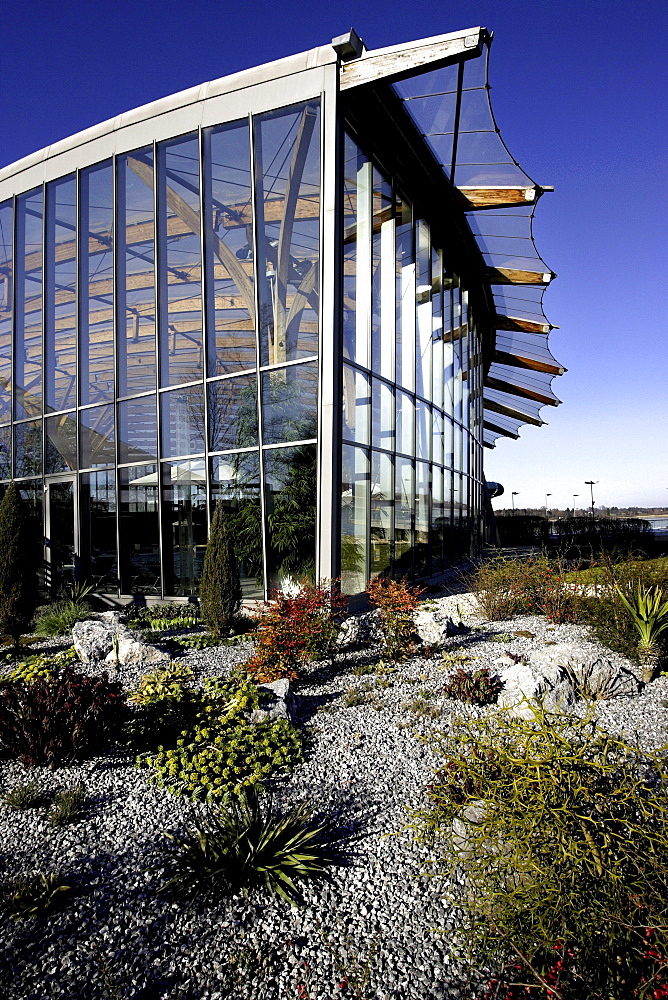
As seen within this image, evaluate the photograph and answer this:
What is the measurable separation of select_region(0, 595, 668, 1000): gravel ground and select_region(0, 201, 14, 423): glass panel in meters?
12.7

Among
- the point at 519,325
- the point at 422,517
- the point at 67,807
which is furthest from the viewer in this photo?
the point at 519,325

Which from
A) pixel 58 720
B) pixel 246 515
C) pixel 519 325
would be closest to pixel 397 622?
pixel 246 515

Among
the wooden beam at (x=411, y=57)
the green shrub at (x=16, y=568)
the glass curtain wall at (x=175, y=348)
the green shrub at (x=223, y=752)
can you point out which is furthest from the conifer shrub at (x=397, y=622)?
the wooden beam at (x=411, y=57)

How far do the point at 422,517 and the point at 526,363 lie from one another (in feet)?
43.9

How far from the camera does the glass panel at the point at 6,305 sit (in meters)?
14.6

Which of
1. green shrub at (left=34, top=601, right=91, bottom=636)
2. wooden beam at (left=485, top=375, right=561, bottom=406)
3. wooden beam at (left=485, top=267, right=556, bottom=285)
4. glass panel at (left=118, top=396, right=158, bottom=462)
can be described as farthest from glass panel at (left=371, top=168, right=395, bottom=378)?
wooden beam at (left=485, top=375, right=561, bottom=406)

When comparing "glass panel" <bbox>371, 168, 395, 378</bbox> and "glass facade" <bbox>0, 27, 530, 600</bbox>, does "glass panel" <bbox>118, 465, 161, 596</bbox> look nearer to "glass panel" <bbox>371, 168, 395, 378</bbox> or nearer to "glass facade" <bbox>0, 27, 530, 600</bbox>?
"glass facade" <bbox>0, 27, 530, 600</bbox>

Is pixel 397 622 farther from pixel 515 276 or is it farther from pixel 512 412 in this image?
pixel 512 412

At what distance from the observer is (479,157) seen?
1196 cm

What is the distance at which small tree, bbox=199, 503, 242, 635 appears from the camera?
882 cm

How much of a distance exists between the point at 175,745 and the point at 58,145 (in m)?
14.4

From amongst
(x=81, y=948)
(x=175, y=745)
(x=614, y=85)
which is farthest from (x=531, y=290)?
(x=81, y=948)

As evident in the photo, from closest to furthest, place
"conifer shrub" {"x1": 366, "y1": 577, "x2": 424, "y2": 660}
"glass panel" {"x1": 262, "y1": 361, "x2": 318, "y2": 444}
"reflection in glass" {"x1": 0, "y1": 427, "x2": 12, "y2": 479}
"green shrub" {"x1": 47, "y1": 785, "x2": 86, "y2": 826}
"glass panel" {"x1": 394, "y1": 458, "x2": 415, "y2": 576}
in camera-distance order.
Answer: "green shrub" {"x1": 47, "y1": 785, "x2": 86, "y2": 826} → "conifer shrub" {"x1": 366, "y1": 577, "x2": 424, "y2": 660} → "glass panel" {"x1": 262, "y1": 361, "x2": 318, "y2": 444} → "glass panel" {"x1": 394, "y1": 458, "x2": 415, "y2": 576} → "reflection in glass" {"x1": 0, "y1": 427, "x2": 12, "y2": 479}

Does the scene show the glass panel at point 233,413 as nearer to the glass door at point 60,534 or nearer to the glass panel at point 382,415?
the glass panel at point 382,415
